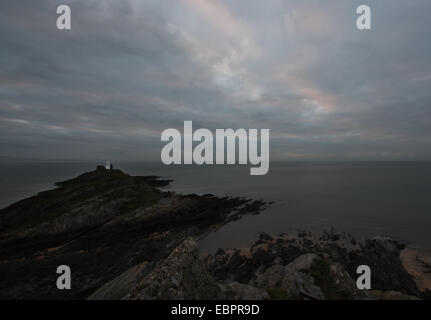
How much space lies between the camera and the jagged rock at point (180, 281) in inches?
252

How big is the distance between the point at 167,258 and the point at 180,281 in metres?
0.98

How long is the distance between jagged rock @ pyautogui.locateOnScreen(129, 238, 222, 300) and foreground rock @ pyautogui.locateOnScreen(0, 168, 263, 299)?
341 inches

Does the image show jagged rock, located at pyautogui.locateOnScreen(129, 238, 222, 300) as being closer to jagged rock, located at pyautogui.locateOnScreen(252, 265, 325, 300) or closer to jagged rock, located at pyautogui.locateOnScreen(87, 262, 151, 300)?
jagged rock, located at pyautogui.locateOnScreen(252, 265, 325, 300)

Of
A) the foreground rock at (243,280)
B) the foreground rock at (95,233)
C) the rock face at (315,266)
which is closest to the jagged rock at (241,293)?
the foreground rock at (243,280)

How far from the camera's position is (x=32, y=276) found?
18.4 metres

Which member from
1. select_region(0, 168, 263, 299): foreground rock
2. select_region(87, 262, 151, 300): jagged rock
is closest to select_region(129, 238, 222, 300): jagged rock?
select_region(87, 262, 151, 300): jagged rock

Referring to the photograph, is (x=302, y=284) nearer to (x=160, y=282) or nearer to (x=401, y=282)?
(x=160, y=282)

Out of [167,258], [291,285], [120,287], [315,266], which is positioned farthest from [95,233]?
[315,266]

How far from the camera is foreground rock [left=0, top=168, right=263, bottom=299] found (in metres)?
17.9

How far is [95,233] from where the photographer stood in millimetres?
29156

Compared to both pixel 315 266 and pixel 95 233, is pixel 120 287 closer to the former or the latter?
pixel 315 266
